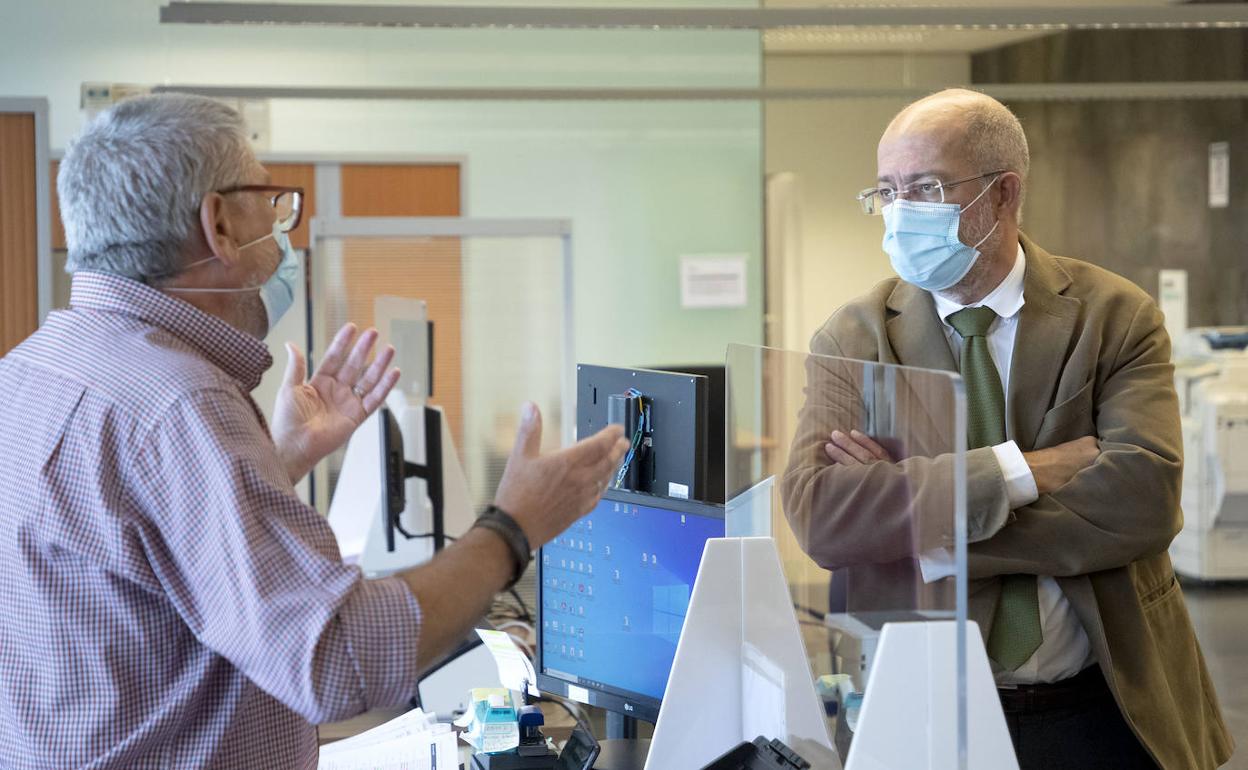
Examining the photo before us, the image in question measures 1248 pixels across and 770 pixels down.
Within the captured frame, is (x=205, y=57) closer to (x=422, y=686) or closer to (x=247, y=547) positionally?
(x=422, y=686)

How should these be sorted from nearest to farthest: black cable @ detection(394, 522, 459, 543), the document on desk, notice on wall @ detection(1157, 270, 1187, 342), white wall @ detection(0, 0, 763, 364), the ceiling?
the document on desk
black cable @ detection(394, 522, 459, 543)
white wall @ detection(0, 0, 763, 364)
the ceiling
notice on wall @ detection(1157, 270, 1187, 342)

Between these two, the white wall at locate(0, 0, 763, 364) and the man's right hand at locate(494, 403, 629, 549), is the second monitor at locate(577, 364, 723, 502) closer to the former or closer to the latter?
the man's right hand at locate(494, 403, 629, 549)

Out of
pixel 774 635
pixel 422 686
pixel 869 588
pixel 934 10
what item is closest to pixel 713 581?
pixel 774 635

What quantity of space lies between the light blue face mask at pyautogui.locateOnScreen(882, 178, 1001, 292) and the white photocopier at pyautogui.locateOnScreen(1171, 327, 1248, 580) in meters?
5.27

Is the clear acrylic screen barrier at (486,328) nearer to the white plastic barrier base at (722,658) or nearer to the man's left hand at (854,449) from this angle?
the white plastic barrier base at (722,658)

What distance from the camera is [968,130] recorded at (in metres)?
1.93

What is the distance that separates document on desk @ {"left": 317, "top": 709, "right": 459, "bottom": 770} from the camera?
6.76 ft

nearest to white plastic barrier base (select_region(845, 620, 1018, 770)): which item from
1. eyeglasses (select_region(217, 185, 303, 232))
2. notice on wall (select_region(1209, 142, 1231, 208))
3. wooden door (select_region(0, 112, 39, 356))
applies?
eyeglasses (select_region(217, 185, 303, 232))

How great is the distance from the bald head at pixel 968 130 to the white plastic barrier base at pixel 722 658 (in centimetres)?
68

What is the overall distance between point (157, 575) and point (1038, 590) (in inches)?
46.2

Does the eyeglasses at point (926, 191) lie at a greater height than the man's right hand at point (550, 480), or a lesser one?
Answer: greater

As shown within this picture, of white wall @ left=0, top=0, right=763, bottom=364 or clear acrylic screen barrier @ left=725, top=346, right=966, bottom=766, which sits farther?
white wall @ left=0, top=0, right=763, bottom=364

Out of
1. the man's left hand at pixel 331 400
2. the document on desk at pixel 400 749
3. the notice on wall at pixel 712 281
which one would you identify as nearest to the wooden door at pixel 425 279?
the notice on wall at pixel 712 281

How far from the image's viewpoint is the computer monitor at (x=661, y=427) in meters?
1.92
